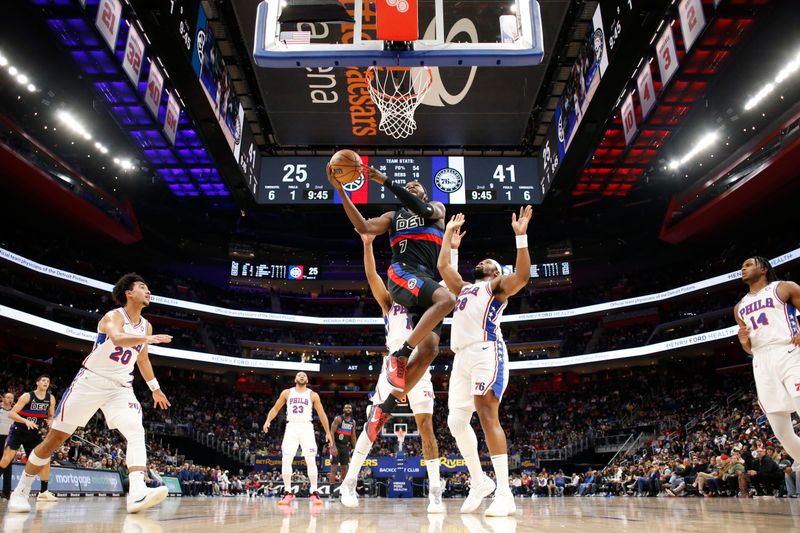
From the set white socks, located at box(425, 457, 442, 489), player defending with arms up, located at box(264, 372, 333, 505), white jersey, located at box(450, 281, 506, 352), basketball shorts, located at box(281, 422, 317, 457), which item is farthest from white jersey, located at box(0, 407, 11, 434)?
white jersey, located at box(450, 281, 506, 352)

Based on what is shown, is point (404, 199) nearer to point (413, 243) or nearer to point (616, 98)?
point (413, 243)

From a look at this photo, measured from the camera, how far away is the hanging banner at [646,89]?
1519 centimetres

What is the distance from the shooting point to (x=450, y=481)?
24.2 m

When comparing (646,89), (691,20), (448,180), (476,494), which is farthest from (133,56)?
(476,494)

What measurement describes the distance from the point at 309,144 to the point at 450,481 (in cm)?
1474

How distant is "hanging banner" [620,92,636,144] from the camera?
16.5 meters

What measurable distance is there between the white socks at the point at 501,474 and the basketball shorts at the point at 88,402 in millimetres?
2926

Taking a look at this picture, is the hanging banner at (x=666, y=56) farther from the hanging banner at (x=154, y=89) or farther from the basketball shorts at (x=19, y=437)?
the basketball shorts at (x=19, y=437)

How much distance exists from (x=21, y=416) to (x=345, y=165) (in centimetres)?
695

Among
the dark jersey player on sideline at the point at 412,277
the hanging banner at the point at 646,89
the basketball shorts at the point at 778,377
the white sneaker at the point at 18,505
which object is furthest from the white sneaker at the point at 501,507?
the hanging banner at the point at 646,89

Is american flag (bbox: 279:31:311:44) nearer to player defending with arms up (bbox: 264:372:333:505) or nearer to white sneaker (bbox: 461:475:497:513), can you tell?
player defending with arms up (bbox: 264:372:333:505)

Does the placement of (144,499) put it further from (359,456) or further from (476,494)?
(476,494)

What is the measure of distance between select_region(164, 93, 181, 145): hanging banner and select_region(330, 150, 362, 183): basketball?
12.8 metres

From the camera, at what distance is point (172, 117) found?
54.1ft
